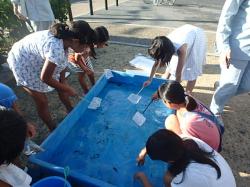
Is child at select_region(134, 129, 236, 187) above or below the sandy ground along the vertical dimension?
above

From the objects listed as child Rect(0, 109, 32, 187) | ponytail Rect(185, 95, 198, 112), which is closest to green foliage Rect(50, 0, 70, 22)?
ponytail Rect(185, 95, 198, 112)

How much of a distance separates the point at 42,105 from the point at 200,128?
182 cm

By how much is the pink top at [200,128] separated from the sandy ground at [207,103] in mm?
690

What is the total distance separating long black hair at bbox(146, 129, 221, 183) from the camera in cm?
194

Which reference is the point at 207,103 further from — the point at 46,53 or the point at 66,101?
the point at 46,53

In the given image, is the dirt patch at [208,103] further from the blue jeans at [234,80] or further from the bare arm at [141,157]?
the bare arm at [141,157]

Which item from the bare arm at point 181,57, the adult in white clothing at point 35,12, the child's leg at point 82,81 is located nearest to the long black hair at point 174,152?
the bare arm at point 181,57

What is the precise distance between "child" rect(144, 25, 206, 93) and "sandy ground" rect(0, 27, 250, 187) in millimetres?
661

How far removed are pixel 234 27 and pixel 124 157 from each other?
1905 millimetres

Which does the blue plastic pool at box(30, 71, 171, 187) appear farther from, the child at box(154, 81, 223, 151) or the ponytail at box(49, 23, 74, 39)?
the ponytail at box(49, 23, 74, 39)

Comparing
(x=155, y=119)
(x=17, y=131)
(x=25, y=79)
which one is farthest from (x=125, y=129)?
(x=17, y=131)

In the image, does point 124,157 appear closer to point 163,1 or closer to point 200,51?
point 200,51

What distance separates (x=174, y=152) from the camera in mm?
1938

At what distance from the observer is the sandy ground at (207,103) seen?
3.19 meters
